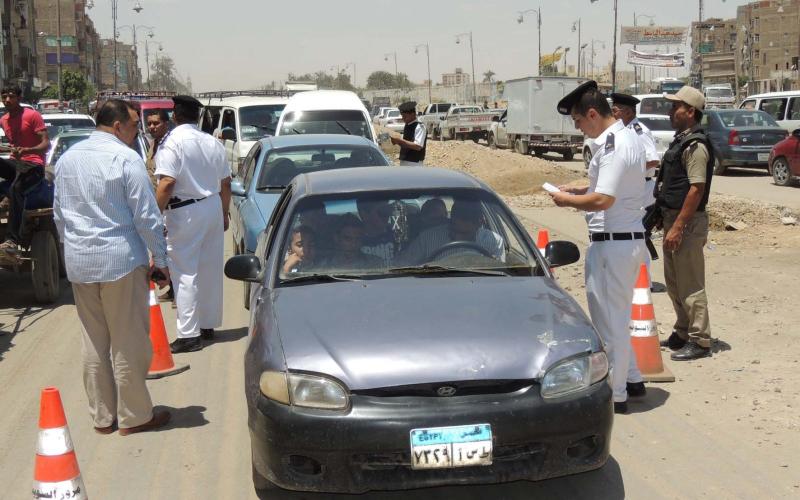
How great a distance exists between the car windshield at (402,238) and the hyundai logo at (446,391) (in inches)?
44.6

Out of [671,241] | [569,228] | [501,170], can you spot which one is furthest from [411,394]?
[501,170]

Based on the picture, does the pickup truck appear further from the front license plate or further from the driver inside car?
the front license plate

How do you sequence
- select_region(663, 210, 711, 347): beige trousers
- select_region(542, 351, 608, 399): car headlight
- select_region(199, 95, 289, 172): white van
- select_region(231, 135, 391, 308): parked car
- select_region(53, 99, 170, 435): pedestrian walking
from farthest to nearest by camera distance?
select_region(199, 95, 289, 172): white van → select_region(231, 135, 391, 308): parked car → select_region(663, 210, 711, 347): beige trousers → select_region(53, 99, 170, 435): pedestrian walking → select_region(542, 351, 608, 399): car headlight

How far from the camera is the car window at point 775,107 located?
27.1 m

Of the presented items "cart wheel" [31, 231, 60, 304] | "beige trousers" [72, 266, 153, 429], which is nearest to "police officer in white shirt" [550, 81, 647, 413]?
"beige trousers" [72, 266, 153, 429]

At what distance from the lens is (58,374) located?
7.18 metres

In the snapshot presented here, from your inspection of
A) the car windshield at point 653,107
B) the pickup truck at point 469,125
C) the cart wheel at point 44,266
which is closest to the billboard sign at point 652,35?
the pickup truck at point 469,125

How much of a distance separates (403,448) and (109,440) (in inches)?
93.6

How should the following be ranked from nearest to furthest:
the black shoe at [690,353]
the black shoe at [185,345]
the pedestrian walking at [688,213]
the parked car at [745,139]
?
the pedestrian walking at [688,213], the black shoe at [690,353], the black shoe at [185,345], the parked car at [745,139]

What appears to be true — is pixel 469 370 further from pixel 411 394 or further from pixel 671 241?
pixel 671 241

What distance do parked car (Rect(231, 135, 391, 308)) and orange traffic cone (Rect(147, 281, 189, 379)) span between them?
2301mm

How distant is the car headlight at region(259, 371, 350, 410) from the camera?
13.3 ft

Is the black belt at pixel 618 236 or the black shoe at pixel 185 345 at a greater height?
the black belt at pixel 618 236

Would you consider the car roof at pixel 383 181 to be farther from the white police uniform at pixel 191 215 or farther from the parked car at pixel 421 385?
the white police uniform at pixel 191 215
